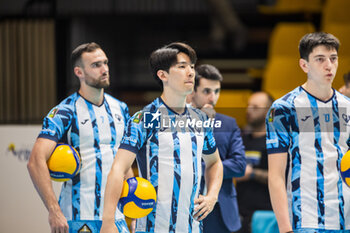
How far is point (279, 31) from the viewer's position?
9.98 meters

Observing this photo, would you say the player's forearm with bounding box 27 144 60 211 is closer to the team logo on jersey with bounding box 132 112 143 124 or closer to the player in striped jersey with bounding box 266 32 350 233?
the team logo on jersey with bounding box 132 112 143 124

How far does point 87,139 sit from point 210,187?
108 cm

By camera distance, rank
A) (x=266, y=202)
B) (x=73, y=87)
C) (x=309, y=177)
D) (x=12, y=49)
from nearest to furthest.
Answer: (x=309, y=177) → (x=266, y=202) → (x=12, y=49) → (x=73, y=87)

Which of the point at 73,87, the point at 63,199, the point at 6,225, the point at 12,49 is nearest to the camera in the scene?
the point at 63,199

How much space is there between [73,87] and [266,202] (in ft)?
10.8

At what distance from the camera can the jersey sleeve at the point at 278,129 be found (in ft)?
11.1

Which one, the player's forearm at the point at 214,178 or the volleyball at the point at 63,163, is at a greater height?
the volleyball at the point at 63,163

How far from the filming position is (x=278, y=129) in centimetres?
342

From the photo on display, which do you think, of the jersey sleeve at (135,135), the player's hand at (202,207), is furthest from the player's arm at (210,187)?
the jersey sleeve at (135,135)

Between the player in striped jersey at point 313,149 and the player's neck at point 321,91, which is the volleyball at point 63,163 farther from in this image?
the player's neck at point 321,91

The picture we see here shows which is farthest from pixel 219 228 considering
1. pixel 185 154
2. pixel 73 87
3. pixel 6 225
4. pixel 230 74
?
pixel 230 74

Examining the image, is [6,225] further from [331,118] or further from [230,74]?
[230,74]

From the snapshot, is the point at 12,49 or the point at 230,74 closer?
the point at 12,49

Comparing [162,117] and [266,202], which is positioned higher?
[162,117]
